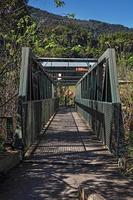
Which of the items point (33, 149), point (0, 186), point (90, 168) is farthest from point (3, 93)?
point (0, 186)

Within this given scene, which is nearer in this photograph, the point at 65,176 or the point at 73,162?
the point at 65,176

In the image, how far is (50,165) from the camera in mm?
10445

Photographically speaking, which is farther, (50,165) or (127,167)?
(50,165)

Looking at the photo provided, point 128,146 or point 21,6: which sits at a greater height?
point 21,6

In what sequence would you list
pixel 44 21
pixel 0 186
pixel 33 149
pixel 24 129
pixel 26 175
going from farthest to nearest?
pixel 44 21 → pixel 33 149 → pixel 24 129 → pixel 26 175 → pixel 0 186

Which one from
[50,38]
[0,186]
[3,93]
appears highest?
[50,38]

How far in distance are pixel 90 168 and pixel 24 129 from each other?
7.35ft

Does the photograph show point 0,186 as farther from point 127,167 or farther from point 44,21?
point 44,21

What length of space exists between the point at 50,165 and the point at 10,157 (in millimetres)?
993

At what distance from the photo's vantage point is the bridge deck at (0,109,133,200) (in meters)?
7.88

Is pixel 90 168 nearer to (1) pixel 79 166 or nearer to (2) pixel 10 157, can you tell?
(1) pixel 79 166

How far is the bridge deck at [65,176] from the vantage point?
788 cm

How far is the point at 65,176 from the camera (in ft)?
30.2

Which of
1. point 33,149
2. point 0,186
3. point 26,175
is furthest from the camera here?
point 33,149
